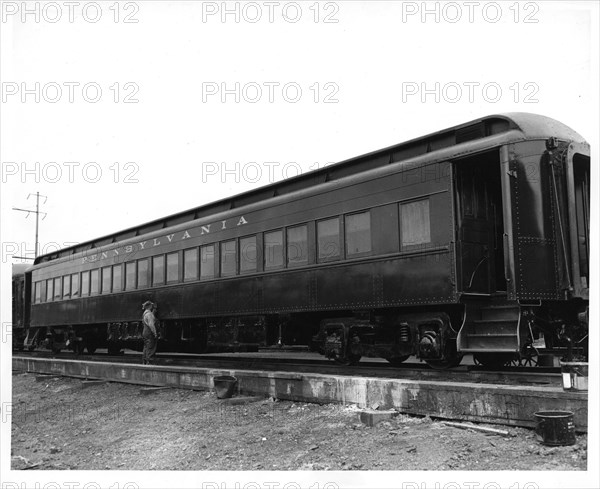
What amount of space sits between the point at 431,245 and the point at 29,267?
1949cm

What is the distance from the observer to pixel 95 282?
18.5 m

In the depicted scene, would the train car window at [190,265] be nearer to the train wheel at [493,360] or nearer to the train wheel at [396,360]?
the train wheel at [396,360]

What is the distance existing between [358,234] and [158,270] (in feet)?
23.6

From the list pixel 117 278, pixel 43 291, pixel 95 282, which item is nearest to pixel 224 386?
pixel 117 278

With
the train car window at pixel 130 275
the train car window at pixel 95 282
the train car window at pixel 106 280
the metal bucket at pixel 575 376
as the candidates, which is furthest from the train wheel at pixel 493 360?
the train car window at pixel 95 282

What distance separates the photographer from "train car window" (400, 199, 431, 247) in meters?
9.00

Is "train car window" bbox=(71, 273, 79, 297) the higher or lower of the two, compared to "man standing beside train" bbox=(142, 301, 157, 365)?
higher

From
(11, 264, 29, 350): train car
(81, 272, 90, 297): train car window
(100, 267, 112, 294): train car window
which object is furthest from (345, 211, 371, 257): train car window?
(11, 264, 29, 350): train car

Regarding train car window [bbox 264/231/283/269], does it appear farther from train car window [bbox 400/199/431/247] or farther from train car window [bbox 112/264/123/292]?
train car window [bbox 112/264/123/292]

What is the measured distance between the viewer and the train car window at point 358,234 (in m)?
9.84

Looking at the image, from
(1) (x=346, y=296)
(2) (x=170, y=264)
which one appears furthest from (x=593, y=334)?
(2) (x=170, y=264)

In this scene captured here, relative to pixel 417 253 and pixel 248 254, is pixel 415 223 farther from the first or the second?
pixel 248 254

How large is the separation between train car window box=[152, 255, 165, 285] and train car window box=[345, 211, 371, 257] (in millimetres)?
6647

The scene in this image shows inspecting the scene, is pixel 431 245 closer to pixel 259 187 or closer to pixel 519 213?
pixel 519 213
